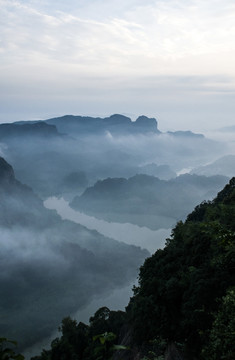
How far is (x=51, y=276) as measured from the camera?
155 metres

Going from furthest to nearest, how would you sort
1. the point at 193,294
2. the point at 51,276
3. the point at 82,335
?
the point at 51,276 < the point at 82,335 < the point at 193,294

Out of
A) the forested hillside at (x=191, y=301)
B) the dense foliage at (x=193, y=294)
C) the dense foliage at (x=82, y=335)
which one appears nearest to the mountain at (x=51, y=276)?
the dense foliage at (x=82, y=335)

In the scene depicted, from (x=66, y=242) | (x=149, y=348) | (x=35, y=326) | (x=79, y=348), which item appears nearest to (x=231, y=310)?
(x=149, y=348)

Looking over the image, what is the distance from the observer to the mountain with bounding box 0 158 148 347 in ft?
386

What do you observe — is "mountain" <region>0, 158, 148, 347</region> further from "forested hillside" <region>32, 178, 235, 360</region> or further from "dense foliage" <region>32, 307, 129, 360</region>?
"forested hillside" <region>32, 178, 235, 360</region>

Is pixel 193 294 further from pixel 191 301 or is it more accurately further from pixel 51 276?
pixel 51 276

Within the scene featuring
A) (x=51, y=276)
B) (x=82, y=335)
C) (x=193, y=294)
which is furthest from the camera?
(x=51, y=276)

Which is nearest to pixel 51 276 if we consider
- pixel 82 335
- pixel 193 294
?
pixel 82 335

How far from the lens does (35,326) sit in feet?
373

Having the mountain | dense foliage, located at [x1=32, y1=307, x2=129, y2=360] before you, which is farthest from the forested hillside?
the mountain

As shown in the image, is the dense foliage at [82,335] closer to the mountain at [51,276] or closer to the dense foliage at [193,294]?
the dense foliage at [193,294]

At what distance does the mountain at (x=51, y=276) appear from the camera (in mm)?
117750

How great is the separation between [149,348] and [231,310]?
11.1 m

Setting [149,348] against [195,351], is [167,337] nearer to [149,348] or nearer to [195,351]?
[149,348]
